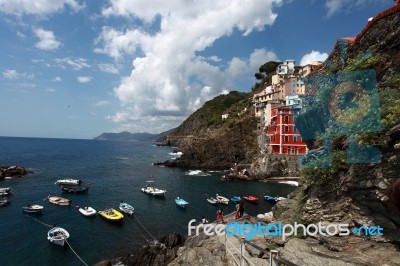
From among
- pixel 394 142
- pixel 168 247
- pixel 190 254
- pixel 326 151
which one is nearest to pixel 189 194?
pixel 168 247

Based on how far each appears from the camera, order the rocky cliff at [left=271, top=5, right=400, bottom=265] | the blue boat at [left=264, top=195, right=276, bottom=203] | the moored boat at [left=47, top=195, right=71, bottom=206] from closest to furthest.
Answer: the rocky cliff at [left=271, top=5, right=400, bottom=265]
the moored boat at [left=47, top=195, right=71, bottom=206]
the blue boat at [left=264, top=195, right=276, bottom=203]

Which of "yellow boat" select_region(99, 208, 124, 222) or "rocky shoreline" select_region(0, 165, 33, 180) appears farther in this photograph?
"rocky shoreline" select_region(0, 165, 33, 180)

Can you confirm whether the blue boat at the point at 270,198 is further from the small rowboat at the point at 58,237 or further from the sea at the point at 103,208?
the small rowboat at the point at 58,237

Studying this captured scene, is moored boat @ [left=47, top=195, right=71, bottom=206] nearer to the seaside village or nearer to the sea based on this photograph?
the sea

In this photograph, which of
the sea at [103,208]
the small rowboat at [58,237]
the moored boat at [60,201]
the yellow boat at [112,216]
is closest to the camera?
the sea at [103,208]

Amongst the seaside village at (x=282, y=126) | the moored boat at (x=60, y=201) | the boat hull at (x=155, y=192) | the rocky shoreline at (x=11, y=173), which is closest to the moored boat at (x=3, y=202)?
the moored boat at (x=60, y=201)

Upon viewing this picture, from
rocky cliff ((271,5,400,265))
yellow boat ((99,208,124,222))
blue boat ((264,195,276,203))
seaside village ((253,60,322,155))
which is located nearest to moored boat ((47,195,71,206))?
yellow boat ((99,208,124,222))

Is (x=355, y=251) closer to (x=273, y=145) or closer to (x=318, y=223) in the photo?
(x=318, y=223)

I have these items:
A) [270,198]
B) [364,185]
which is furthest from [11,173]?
[364,185]

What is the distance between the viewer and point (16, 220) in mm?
40156

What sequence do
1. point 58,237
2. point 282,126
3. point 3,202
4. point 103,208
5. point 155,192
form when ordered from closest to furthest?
point 58,237
point 103,208
point 3,202
point 155,192
point 282,126

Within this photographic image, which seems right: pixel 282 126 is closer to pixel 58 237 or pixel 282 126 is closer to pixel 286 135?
pixel 286 135

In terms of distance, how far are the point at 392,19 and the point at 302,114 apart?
8.55m

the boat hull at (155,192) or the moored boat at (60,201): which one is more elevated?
the boat hull at (155,192)
